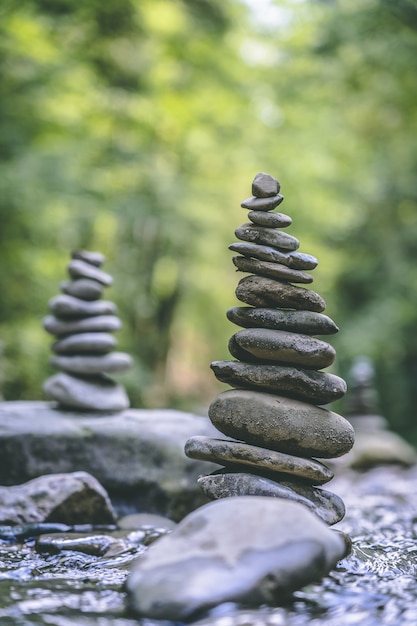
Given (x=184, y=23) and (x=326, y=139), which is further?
(x=326, y=139)

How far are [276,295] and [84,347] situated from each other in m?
2.89

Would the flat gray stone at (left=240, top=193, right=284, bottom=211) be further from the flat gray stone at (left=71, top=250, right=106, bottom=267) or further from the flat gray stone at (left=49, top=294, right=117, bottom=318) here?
the flat gray stone at (left=71, top=250, right=106, bottom=267)

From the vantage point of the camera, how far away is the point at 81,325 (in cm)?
681

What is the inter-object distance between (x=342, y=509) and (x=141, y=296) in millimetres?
10561

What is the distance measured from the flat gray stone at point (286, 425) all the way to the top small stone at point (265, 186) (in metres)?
1.40

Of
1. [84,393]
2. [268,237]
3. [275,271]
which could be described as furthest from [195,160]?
[275,271]

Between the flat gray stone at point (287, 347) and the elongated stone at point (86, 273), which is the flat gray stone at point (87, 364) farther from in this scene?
the flat gray stone at point (287, 347)

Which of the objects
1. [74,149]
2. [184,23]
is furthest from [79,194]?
[184,23]

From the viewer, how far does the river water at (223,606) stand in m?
3.07

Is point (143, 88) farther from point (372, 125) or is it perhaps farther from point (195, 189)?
point (372, 125)

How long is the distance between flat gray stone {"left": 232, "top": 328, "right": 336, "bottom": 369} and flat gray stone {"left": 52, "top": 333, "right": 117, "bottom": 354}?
2.65m

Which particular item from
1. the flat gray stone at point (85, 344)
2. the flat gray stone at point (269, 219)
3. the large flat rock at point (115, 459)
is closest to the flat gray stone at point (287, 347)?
the flat gray stone at point (269, 219)

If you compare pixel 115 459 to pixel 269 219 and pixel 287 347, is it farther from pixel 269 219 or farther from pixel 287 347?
pixel 269 219

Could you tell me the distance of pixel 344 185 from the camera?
16.7 m
